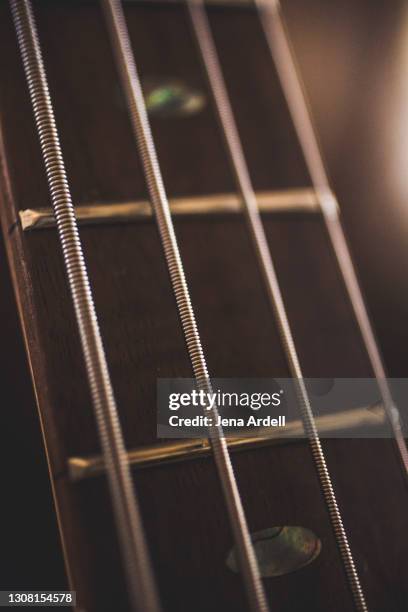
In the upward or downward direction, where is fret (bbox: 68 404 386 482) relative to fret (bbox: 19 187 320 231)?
downward

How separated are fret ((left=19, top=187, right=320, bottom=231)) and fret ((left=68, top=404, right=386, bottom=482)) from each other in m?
0.20

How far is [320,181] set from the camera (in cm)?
72

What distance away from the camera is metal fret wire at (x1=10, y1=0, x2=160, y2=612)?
17.3 inches

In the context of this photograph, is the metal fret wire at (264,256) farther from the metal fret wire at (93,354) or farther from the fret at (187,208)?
the metal fret wire at (93,354)

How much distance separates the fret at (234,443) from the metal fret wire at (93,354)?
4 cm

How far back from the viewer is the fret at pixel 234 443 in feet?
1.69

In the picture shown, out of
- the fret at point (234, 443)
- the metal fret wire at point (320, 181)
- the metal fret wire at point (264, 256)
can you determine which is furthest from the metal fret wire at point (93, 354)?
the metal fret wire at point (320, 181)

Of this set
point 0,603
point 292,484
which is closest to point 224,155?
point 292,484

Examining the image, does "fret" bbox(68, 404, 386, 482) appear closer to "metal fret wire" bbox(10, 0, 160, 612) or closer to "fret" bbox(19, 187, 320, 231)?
"metal fret wire" bbox(10, 0, 160, 612)

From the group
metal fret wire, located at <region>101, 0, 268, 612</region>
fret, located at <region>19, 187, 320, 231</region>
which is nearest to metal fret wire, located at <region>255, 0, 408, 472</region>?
fret, located at <region>19, 187, 320, 231</region>

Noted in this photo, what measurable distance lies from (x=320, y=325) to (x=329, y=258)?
0.08 m

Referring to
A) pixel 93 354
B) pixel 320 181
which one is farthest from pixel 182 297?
pixel 320 181

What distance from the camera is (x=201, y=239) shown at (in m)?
0.64

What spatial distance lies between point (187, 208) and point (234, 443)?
23 cm
